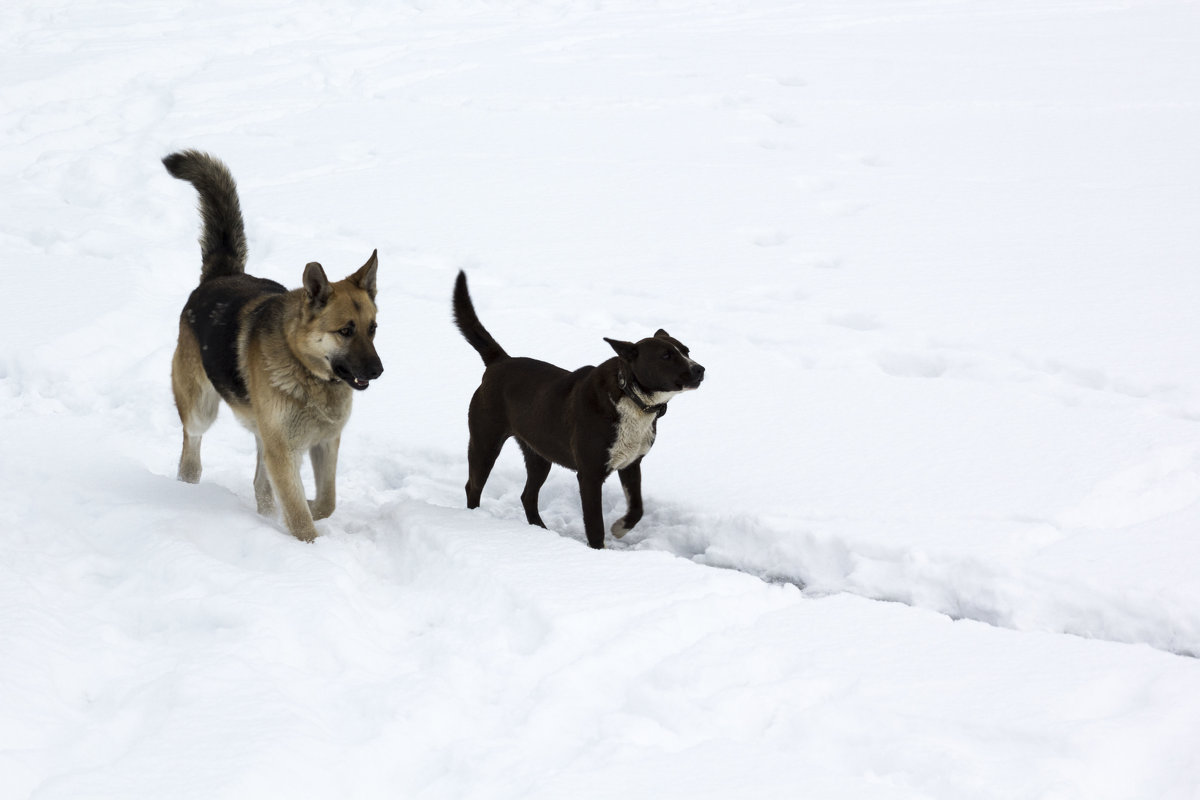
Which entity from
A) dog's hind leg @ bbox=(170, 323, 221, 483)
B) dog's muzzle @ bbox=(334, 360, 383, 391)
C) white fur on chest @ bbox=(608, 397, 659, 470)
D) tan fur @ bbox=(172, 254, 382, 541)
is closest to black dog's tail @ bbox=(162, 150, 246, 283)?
dog's hind leg @ bbox=(170, 323, 221, 483)

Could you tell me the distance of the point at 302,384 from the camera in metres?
4.71

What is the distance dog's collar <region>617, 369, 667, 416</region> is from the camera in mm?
4680

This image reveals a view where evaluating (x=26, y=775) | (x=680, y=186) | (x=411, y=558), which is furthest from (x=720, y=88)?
(x=26, y=775)

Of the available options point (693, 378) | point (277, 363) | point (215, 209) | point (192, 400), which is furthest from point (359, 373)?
point (215, 209)

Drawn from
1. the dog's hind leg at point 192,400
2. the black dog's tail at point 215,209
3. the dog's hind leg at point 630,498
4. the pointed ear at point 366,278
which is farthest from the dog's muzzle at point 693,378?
the black dog's tail at point 215,209

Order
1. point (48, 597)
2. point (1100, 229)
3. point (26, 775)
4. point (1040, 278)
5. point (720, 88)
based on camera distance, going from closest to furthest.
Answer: point (26, 775), point (48, 597), point (1040, 278), point (1100, 229), point (720, 88)

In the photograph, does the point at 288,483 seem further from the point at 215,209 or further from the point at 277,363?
the point at 215,209

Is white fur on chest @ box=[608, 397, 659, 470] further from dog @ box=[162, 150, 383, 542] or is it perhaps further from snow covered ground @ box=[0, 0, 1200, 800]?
dog @ box=[162, 150, 383, 542]

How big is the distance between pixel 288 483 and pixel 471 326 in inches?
51.9

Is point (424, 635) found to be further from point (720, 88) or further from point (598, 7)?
point (598, 7)

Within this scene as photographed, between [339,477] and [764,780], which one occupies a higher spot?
[764,780]

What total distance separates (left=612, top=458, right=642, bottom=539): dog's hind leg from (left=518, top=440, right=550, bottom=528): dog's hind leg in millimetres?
437

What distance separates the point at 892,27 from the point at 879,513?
479 inches

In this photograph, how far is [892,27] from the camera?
14742mm
